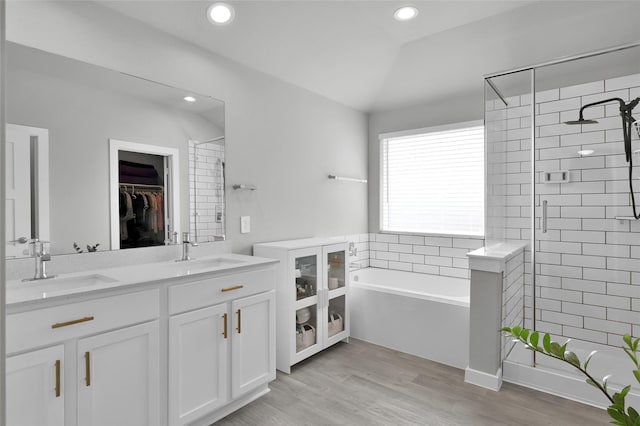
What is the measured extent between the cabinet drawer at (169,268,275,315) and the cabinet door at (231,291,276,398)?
60 mm

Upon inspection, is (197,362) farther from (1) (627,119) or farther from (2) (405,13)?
(1) (627,119)

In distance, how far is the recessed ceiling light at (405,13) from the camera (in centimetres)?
279

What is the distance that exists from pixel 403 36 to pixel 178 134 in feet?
7.11

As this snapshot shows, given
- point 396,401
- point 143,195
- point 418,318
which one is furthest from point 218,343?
point 418,318

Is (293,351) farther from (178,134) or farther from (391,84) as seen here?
(391,84)

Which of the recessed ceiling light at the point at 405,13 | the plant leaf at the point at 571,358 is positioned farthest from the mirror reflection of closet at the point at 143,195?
the plant leaf at the point at 571,358

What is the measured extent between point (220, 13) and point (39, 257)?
1.85 metres

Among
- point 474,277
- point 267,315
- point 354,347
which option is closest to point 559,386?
point 474,277

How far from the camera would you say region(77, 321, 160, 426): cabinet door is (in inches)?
62.0

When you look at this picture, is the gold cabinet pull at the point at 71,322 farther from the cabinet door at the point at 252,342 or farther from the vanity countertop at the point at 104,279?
the cabinet door at the point at 252,342

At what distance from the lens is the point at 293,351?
2.82 metres

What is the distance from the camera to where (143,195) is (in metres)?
2.34

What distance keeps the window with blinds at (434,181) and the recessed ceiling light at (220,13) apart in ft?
7.66

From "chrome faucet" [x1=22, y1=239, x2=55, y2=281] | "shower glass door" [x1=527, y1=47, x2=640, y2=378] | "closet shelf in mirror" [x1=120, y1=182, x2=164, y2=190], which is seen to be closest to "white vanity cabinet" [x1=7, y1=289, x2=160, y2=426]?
→ "chrome faucet" [x1=22, y1=239, x2=55, y2=281]
